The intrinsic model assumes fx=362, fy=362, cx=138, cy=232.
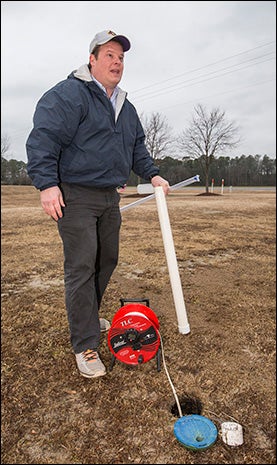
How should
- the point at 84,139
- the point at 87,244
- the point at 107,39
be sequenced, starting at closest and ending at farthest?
the point at 107,39 → the point at 84,139 → the point at 87,244

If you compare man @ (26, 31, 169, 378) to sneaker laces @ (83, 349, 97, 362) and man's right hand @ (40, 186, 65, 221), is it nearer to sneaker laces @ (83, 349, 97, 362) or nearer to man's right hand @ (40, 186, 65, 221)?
man's right hand @ (40, 186, 65, 221)

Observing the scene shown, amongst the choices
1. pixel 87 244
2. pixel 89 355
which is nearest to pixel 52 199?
pixel 87 244

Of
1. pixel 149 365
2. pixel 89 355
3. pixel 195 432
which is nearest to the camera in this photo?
pixel 195 432

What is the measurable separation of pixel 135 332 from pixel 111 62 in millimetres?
851

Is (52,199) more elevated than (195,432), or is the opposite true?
(52,199)

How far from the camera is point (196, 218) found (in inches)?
169

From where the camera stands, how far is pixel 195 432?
1.64 metres

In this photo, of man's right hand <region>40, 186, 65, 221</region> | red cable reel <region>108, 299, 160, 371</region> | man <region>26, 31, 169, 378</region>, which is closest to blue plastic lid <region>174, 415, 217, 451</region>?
red cable reel <region>108, 299, 160, 371</region>

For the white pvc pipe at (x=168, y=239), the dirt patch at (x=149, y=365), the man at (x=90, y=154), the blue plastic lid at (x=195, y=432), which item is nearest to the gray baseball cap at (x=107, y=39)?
the man at (x=90, y=154)

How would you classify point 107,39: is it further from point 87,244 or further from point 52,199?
point 87,244

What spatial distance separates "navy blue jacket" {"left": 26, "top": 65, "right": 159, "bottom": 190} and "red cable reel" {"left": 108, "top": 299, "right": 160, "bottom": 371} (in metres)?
0.44

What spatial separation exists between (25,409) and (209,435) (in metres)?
1.16

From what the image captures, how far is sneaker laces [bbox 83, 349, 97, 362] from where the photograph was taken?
1973 mm

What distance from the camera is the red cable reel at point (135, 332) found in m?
1.24
